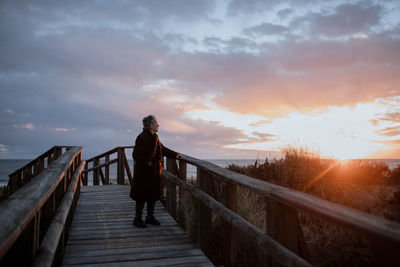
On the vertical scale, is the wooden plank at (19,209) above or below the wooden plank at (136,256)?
above

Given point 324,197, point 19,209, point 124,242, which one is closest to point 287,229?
point 19,209

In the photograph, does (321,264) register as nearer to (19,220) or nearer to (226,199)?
(226,199)

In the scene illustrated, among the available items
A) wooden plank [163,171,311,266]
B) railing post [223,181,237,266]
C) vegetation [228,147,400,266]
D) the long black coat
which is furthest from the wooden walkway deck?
vegetation [228,147,400,266]

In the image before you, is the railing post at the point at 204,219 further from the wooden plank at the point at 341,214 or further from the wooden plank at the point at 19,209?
the wooden plank at the point at 19,209

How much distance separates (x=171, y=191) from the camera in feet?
16.6

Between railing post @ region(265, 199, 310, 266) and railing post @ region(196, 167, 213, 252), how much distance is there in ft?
5.02

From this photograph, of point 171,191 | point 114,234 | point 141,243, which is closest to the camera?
point 141,243

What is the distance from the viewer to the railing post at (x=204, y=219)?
3.49 m

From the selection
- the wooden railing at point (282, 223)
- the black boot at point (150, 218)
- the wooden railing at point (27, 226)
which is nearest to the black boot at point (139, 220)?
the black boot at point (150, 218)

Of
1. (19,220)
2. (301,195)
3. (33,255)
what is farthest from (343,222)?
(33,255)

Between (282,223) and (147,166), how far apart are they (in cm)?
277

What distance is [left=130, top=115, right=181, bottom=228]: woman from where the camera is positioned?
421 centimetres

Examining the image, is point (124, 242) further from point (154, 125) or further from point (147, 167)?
point (154, 125)

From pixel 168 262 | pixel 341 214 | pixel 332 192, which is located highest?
pixel 341 214
